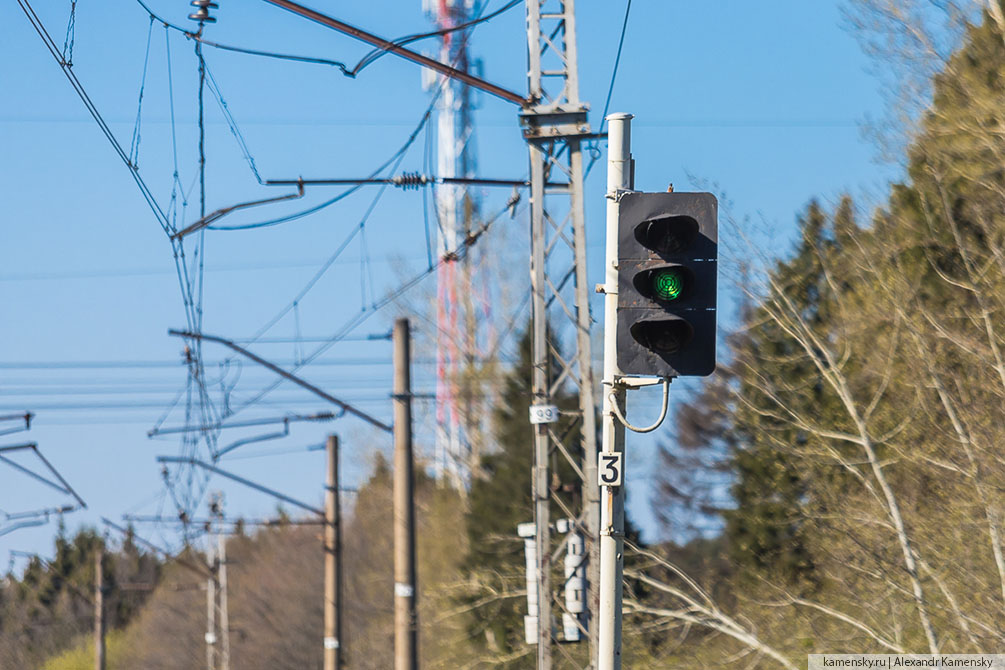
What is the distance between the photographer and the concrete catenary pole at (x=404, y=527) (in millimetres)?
15648

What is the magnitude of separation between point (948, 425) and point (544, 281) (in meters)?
7.04

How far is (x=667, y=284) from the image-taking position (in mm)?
7453

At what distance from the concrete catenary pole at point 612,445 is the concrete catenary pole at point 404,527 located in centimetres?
761

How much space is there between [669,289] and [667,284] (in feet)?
0.09

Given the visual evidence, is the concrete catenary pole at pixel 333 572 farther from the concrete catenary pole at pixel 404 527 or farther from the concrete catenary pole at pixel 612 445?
the concrete catenary pole at pixel 612 445

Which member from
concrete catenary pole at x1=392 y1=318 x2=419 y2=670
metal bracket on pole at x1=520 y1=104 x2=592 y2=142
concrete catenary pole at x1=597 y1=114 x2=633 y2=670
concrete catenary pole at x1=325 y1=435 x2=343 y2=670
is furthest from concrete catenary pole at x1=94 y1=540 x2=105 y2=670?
concrete catenary pole at x1=597 y1=114 x2=633 y2=670

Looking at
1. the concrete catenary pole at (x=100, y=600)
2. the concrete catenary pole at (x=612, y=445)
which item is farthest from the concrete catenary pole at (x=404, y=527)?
the concrete catenary pole at (x=100, y=600)

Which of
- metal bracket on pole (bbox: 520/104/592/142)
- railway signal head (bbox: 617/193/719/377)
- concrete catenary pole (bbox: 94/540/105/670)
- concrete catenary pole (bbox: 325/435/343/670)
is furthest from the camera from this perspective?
concrete catenary pole (bbox: 94/540/105/670)

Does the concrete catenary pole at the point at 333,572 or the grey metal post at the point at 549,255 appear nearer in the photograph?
the grey metal post at the point at 549,255

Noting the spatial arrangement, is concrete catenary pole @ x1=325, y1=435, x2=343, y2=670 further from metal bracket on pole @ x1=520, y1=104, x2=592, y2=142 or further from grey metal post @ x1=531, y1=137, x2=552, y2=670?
metal bracket on pole @ x1=520, y1=104, x2=592, y2=142

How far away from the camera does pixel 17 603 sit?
292 feet

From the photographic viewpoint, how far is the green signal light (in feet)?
24.4

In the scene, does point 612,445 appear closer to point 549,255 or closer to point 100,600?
point 549,255

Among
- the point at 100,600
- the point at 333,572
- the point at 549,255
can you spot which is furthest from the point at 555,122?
the point at 100,600
